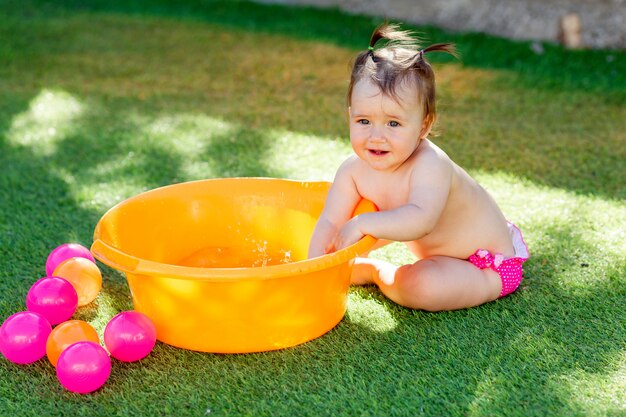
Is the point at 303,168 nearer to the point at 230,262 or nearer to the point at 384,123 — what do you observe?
the point at 230,262

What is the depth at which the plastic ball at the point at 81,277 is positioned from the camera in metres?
2.08

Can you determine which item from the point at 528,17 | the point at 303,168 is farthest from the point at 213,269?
the point at 528,17

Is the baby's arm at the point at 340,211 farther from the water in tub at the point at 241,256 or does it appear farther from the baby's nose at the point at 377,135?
the water in tub at the point at 241,256

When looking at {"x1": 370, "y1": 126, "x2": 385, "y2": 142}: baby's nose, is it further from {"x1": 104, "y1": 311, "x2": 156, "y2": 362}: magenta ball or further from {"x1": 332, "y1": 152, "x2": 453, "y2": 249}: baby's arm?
{"x1": 104, "y1": 311, "x2": 156, "y2": 362}: magenta ball

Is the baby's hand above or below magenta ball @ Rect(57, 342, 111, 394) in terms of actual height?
above

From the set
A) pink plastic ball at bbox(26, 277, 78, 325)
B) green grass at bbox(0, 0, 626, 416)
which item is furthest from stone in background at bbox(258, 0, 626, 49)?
pink plastic ball at bbox(26, 277, 78, 325)

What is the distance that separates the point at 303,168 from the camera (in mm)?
3064

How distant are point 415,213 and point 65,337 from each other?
0.89 metres

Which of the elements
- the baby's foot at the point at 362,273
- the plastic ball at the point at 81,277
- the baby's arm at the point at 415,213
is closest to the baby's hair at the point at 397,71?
the baby's arm at the point at 415,213

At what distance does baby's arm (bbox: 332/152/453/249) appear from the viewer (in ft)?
Result: 6.33

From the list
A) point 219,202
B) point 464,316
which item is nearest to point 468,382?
point 464,316

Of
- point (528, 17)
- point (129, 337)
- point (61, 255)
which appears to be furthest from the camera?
point (528, 17)

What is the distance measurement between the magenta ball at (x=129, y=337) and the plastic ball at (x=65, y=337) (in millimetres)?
49

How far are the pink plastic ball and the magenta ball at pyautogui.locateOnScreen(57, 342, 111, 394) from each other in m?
0.27
